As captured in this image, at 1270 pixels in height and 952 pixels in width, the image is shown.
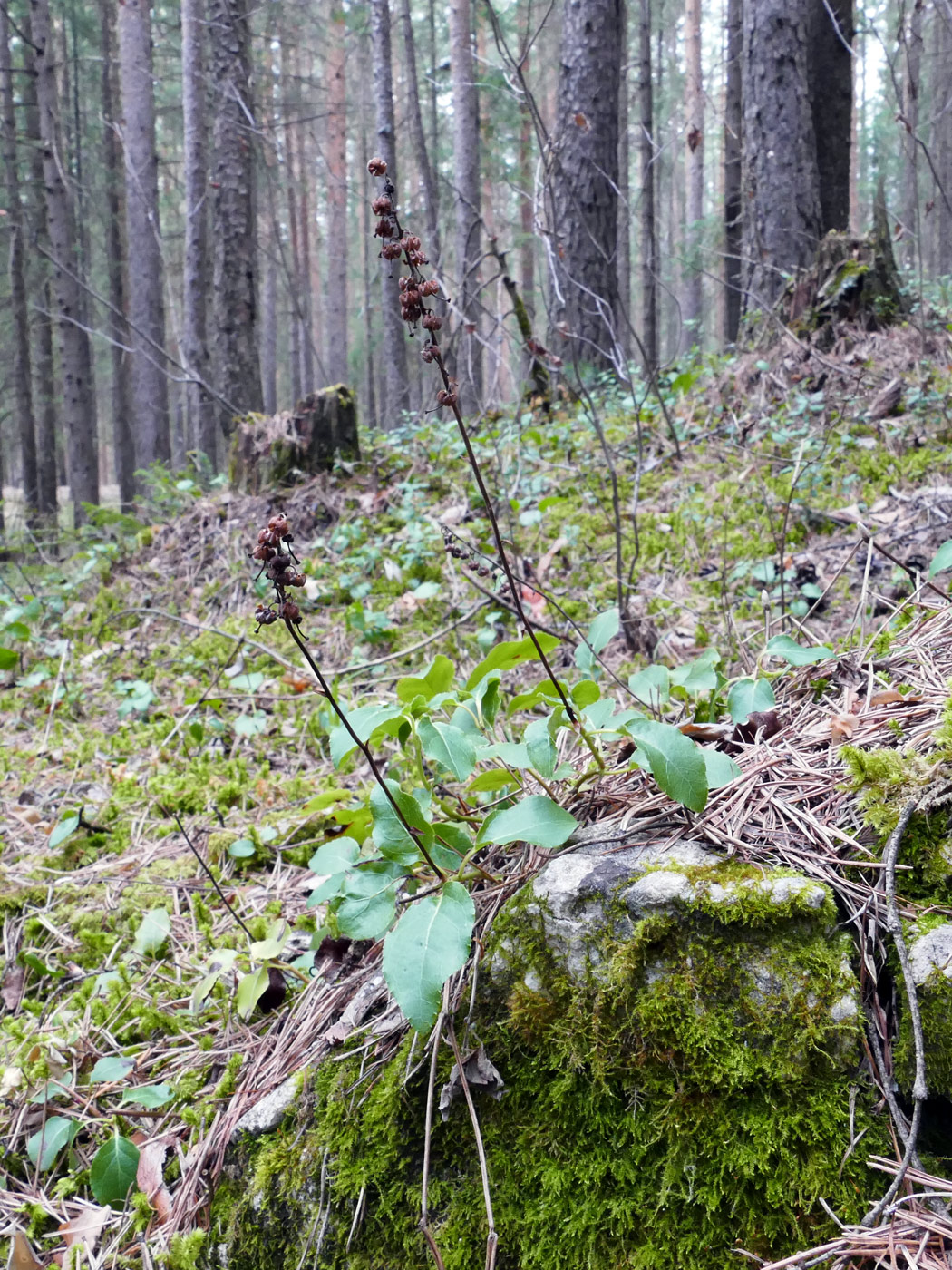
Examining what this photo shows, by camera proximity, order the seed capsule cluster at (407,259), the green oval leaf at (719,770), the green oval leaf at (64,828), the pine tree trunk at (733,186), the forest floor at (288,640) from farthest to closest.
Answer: the pine tree trunk at (733,186) < the green oval leaf at (64,828) < the forest floor at (288,640) < the green oval leaf at (719,770) < the seed capsule cluster at (407,259)

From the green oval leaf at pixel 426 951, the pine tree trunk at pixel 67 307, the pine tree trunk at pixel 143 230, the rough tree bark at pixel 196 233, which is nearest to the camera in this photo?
the green oval leaf at pixel 426 951

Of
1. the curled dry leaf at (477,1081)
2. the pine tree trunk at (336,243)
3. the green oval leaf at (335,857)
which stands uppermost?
the pine tree trunk at (336,243)

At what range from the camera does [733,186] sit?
31.0 feet

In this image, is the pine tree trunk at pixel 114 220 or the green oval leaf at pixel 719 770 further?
the pine tree trunk at pixel 114 220

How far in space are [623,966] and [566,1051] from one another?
0.15 metres

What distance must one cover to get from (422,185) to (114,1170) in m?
7.56

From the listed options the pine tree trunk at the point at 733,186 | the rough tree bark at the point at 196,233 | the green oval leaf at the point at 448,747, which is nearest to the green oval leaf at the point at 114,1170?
the green oval leaf at the point at 448,747

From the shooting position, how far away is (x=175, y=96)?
20922 millimetres

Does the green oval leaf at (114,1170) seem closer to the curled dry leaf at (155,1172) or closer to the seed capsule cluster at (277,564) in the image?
the curled dry leaf at (155,1172)

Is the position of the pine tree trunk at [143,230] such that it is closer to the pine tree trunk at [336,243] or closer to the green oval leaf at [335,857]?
the pine tree trunk at [336,243]

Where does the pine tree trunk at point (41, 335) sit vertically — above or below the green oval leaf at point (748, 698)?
above

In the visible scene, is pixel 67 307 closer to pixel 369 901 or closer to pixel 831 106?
pixel 831 106

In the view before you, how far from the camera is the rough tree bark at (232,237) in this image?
7590 mm

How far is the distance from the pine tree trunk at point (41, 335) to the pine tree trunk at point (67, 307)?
1.86 m
